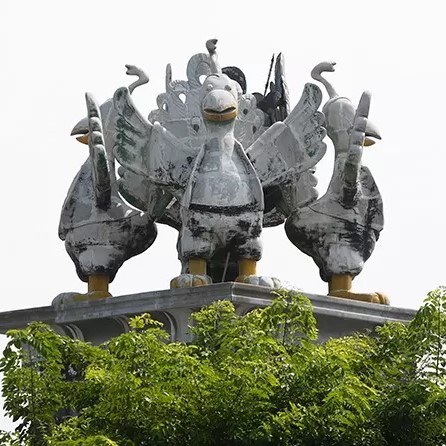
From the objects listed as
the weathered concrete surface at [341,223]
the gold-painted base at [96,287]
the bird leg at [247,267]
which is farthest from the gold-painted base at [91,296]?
the weathered concrete surface at [341,223]

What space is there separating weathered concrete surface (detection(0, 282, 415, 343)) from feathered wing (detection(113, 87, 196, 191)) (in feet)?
4.95

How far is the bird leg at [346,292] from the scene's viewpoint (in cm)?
2492

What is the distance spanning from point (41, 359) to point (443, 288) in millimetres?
3979

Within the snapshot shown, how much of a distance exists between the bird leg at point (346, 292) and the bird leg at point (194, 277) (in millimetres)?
1630

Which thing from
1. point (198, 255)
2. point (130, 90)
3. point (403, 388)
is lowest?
point (403, 388)

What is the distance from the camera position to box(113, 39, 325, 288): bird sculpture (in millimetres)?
24234

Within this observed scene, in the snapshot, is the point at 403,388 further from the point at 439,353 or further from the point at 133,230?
the point at 133,230

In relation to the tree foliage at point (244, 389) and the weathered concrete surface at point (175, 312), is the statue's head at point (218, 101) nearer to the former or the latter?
the weathered concrete surface at point (175, 312)

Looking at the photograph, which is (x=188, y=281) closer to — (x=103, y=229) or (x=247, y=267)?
(x=247, y=267)

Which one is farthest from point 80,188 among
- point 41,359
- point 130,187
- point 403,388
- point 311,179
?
point 403,388

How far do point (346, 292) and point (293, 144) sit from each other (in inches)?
69.2

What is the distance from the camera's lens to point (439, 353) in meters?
20.5

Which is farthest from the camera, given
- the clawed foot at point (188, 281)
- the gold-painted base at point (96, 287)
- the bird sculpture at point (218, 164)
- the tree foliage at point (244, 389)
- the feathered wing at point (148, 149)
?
the gold-painted base at point (96, 287)

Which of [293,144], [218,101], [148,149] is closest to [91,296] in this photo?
[148,149]
